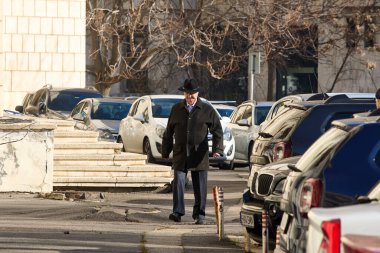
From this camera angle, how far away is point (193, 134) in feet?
56.5

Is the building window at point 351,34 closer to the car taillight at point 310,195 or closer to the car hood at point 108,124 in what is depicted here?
the car hood at point 108,124

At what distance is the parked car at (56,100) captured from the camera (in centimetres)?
3231

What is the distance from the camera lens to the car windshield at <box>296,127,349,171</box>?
10.1m

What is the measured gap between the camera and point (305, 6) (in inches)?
1730

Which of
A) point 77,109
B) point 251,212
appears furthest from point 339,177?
point 77,109

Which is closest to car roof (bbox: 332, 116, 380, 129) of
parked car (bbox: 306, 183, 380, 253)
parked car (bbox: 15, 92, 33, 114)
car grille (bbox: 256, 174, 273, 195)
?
car grille (bbox: 256, 174, 273, 195)

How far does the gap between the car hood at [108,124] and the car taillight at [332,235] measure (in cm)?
2356

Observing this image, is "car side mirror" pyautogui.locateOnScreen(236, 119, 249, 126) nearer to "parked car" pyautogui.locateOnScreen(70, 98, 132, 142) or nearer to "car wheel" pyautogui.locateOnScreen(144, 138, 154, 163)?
"car wheel" pyautogui.locateOnScreen(144, 138, 154, 163)

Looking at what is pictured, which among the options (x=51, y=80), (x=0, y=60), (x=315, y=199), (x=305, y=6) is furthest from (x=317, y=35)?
(x=315, y=199)

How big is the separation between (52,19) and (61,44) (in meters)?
0.81

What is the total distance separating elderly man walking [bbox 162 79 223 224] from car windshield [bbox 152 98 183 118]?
1155cm

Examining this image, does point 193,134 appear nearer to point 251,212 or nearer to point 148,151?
point 251,212

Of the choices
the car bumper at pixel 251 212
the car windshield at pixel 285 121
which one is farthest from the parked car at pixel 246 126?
the car bumper at pixel 251 212

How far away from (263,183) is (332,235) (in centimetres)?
676
